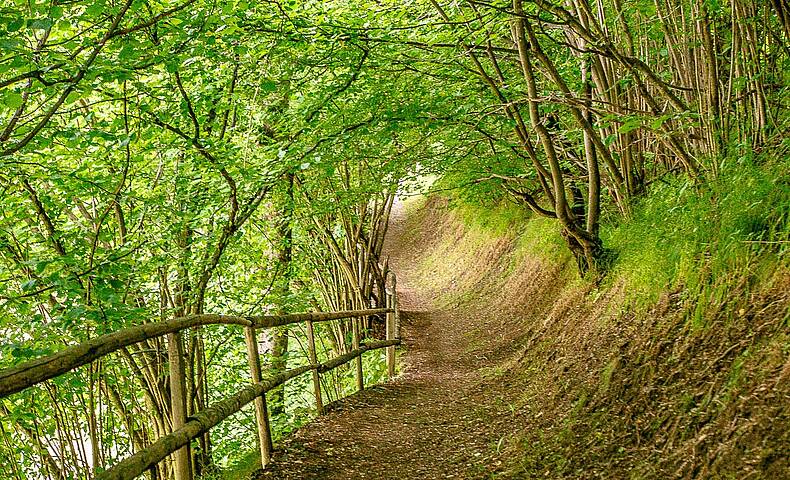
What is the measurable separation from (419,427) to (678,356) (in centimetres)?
271

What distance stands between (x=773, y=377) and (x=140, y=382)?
18.4 ft

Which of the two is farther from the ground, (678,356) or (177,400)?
(177,400)

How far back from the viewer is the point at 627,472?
3.61 metres

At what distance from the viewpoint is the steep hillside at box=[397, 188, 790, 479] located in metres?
3.16

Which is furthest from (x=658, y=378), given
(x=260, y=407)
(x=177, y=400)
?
(x=177, y=400)

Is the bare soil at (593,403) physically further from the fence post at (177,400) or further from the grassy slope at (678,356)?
the fence post at (177,400)

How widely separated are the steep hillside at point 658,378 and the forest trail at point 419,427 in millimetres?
252

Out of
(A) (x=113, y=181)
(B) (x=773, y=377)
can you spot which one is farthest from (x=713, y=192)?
(A) (x=113, y=181)

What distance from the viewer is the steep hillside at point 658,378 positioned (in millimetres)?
3164

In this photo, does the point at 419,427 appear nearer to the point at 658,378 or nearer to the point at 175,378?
the point at 658,378

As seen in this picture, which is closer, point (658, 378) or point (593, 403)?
point (658, 378)

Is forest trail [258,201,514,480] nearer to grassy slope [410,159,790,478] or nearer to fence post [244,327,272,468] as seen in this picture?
fence post [244,327,272,468]

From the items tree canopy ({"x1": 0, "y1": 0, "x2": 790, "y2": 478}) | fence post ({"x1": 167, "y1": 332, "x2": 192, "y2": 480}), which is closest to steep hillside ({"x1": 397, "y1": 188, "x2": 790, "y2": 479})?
tree canopy ({"x1": 0, "y1": 0, "x2": 790, "y2": 478})

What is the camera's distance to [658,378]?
4.18 m
